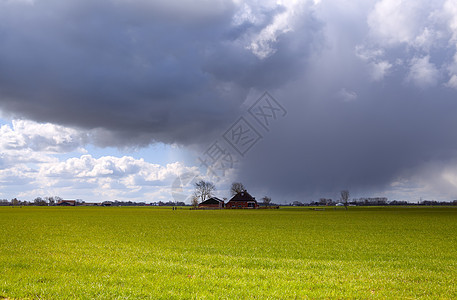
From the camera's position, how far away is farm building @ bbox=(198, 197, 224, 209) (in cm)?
17925

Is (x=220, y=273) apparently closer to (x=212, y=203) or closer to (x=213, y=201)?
(x=212, y=203)

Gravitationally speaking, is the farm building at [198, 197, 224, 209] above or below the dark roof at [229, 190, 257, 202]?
below

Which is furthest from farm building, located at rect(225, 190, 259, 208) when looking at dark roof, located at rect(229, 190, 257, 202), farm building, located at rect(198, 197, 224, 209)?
farm building, located at rect(198, 197, 224, 209)

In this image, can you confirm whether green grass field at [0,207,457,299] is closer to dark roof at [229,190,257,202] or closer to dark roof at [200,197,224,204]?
dark roof at [229,190,257,202]

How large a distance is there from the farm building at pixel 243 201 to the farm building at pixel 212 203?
3991 mm

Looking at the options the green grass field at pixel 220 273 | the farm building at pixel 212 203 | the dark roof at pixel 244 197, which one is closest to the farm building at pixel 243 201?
the dark roof at pixel 244 197

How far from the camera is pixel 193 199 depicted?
176 metres

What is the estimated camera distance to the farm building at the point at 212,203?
179 meters

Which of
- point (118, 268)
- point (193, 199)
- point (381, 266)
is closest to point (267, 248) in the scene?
point (381, 266)

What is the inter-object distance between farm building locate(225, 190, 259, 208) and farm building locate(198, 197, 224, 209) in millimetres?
3991

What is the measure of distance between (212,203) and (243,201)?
17317 mm

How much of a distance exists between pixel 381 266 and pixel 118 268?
14.4 m

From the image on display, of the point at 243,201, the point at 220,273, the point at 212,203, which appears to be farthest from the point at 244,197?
the point at 220,273

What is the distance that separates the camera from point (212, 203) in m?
180
